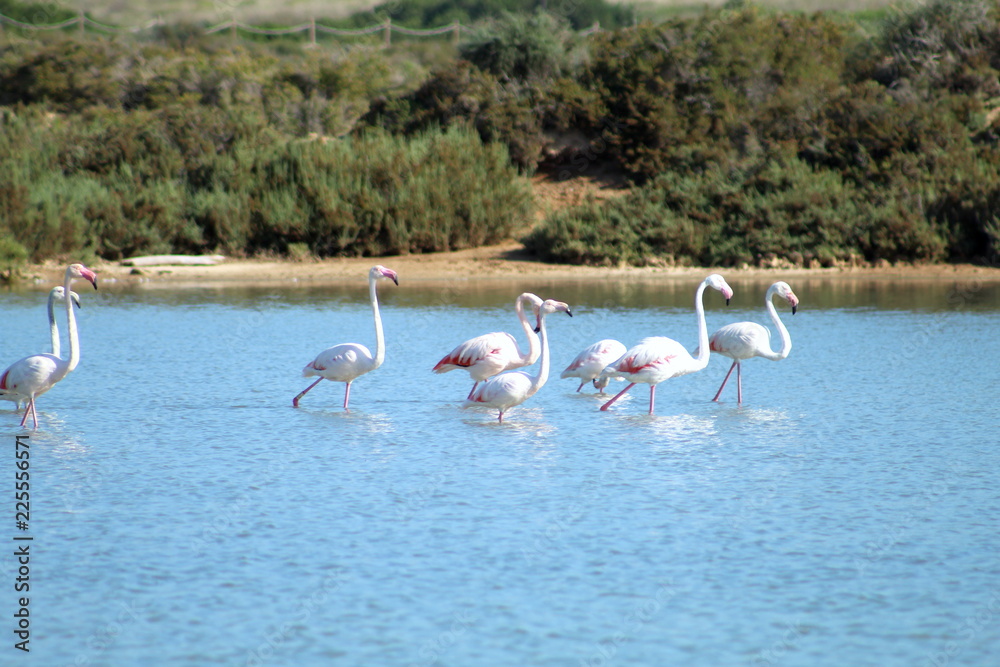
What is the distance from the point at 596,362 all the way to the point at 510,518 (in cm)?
400

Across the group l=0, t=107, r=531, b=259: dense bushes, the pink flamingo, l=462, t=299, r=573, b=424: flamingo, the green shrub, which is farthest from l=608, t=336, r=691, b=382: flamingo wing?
the green shrub

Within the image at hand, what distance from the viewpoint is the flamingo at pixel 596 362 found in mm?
10266

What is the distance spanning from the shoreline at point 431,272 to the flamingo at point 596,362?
11.4m

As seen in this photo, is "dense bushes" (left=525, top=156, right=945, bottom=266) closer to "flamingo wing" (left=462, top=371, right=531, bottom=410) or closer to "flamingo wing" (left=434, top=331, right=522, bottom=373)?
"flamingo wing" (left=434, top=331, right=522, bottom=373)

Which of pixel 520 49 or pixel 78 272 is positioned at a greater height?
pixel 520 49

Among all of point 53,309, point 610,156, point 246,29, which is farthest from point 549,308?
point 246,29

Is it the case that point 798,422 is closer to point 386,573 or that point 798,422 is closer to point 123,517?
point 386,573

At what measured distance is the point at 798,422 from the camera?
9.18 metres

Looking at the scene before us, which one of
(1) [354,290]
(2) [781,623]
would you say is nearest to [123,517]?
(2) [781,623]

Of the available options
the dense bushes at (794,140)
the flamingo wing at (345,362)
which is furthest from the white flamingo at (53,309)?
the dense bushes at (794,140)

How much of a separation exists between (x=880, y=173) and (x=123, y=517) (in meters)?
20.9

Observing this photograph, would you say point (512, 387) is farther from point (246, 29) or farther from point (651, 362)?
point (246, 29)

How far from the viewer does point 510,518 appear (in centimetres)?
643

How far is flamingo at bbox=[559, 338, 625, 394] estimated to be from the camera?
1027 centimetres
